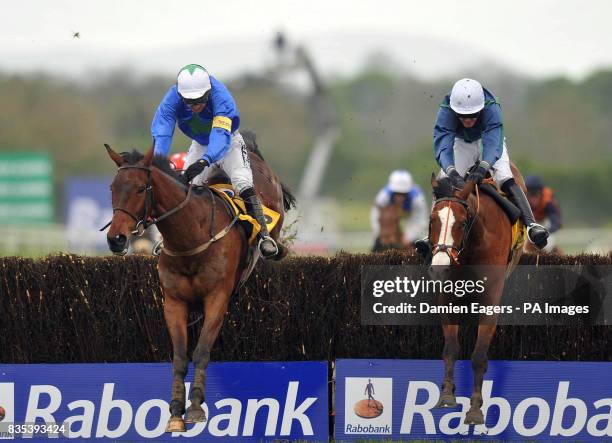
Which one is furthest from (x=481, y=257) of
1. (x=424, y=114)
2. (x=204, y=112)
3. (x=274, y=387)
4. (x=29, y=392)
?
(x=424, y=114)

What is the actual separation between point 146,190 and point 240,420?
215 cm

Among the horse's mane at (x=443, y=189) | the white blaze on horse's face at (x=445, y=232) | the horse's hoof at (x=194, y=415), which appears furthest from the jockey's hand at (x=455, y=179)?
the horse's hoof at (x=194, y=415)

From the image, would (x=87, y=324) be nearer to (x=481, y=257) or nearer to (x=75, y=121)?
(x=481, y=257)

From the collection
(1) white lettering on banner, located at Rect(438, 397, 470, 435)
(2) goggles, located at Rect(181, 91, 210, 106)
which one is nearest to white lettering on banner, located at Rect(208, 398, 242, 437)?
(1) white lettering on banner, located at Rect(438, 397, 470, 435)

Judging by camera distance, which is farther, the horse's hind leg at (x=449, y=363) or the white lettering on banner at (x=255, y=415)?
the white lettering on banner at (x=255, y=415)

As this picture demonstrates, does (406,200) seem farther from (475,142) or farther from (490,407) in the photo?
(490,407)

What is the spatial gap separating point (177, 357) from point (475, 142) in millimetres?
3144

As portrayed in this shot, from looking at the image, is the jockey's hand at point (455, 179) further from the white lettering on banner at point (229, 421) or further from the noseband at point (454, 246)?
the white lettering on banner at point (229, 421)

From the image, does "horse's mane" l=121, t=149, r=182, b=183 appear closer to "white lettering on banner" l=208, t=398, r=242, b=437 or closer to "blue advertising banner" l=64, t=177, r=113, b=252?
"white lettering on banner" l=208, t=398, r=242, b=437

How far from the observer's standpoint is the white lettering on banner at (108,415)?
8414mm

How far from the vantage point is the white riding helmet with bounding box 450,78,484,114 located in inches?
340

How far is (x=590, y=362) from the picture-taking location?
855cm

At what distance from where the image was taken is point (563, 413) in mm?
8523

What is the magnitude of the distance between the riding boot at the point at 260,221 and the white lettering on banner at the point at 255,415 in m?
1.10
